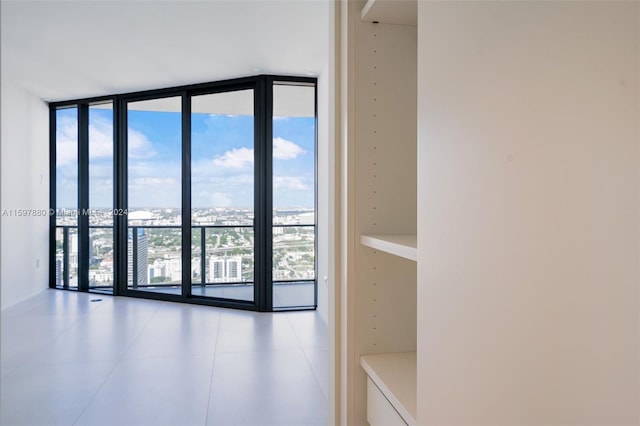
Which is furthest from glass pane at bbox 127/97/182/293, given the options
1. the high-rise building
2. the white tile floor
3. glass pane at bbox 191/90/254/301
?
the white tile floor

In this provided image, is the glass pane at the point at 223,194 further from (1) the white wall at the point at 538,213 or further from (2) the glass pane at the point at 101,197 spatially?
(1) the white wall at the point at 538,213

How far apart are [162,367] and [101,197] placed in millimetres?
3466

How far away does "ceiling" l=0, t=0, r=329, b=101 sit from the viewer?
10.1 feet

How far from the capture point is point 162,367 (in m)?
2.98

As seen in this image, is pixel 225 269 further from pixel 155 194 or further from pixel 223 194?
pixel 155 194

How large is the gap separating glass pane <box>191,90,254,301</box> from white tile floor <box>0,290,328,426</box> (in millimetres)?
487

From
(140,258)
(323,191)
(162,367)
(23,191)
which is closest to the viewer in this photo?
(162,367)

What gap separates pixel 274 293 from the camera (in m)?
4.73

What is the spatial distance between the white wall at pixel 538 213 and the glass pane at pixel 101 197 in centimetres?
577

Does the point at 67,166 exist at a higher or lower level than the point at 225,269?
higher

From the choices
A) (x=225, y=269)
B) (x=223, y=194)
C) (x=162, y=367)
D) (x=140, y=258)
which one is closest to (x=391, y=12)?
(x=162, y=367)

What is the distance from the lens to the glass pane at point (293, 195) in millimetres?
4641

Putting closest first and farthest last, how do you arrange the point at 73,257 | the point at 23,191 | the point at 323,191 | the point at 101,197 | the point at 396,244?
the point at 396,244, the point at 323,191, the point at 23,191, the point at 101,197, the point at 73,257

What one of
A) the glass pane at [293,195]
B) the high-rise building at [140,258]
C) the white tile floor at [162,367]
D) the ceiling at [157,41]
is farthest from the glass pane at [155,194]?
the glass pane at [293,195]
